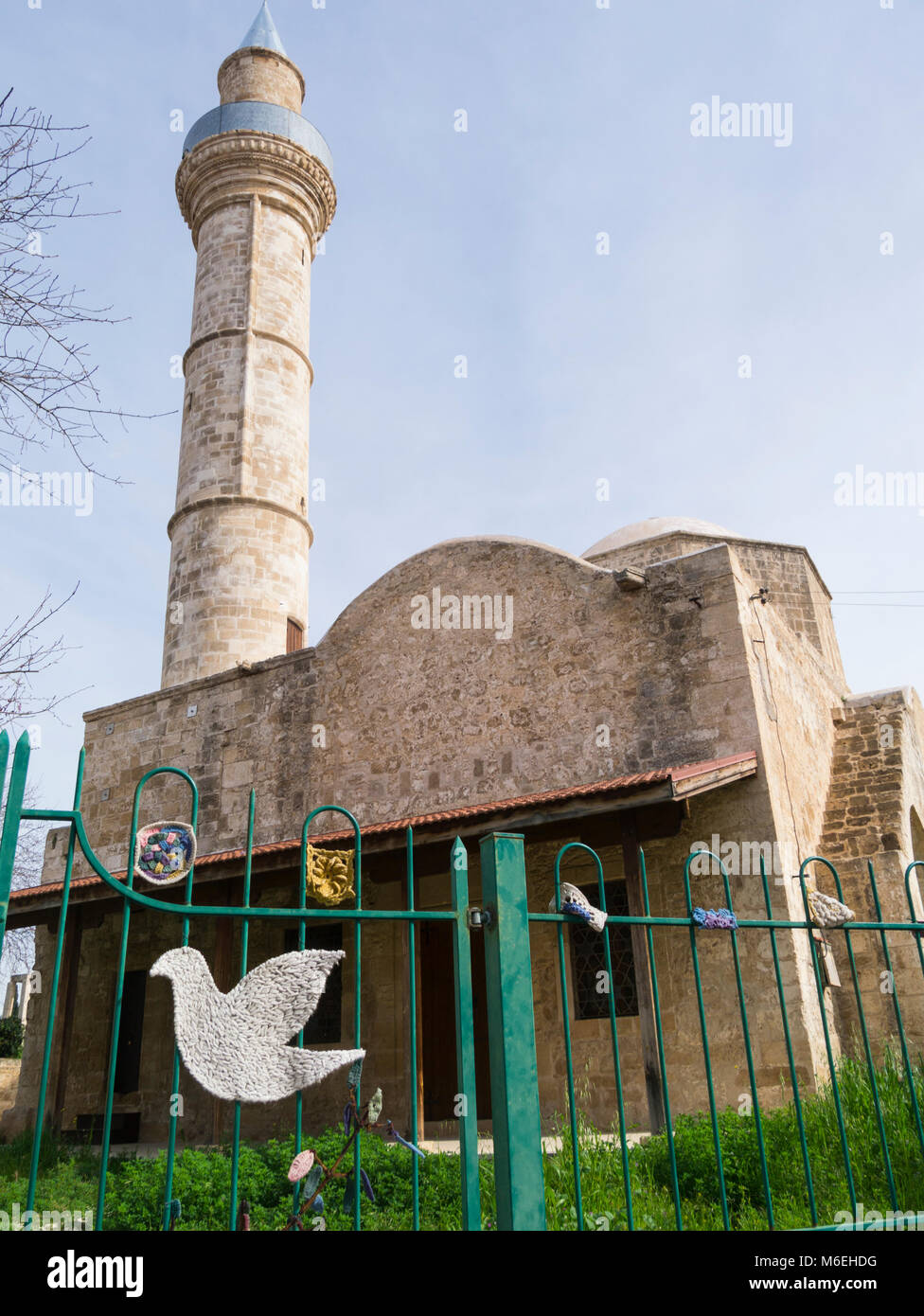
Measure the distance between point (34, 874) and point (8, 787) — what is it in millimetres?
23793

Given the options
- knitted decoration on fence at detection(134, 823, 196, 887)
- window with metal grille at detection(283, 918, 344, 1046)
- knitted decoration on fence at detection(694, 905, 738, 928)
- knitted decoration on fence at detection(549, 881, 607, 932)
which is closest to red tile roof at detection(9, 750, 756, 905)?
window with metal grille at detection(283, 918, 344, 1046)

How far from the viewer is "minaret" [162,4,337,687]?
16.2 meters

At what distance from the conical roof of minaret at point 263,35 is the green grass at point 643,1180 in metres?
20.1

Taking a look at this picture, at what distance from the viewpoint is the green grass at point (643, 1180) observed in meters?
5.39

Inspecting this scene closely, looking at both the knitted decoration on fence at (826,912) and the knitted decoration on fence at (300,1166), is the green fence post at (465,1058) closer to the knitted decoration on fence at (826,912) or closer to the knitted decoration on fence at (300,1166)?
the knitted decoration on fence at (300,1166)

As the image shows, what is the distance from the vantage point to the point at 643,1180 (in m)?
6.13

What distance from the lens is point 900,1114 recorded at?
587 centimetres

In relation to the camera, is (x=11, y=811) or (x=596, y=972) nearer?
(x=11, y=811)

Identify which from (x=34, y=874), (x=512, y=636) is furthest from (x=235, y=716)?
(x=34, y=874)

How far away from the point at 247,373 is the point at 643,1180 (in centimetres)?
1442

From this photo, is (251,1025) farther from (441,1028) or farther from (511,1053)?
(441,1028)

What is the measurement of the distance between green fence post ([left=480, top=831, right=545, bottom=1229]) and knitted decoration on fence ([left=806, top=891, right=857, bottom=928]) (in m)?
1.28

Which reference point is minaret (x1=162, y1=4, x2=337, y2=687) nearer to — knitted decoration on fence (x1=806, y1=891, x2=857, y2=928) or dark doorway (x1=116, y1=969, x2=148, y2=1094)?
dark doorway (x1=116, y1=969, x2=148, y2=1094)

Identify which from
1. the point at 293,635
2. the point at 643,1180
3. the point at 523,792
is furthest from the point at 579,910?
the point at 293,635
